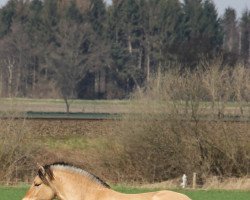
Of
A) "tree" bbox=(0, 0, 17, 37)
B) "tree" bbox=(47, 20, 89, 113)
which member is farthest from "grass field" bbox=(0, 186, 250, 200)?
"tree" bbox=(0, 0, 17, 37)

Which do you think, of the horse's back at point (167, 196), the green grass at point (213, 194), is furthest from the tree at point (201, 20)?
the horse's back at point (167, 196)

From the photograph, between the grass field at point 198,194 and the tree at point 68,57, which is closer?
the grass field at point 198,194

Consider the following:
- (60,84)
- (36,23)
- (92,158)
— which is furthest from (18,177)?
(36,23)

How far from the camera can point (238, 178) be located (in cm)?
3659

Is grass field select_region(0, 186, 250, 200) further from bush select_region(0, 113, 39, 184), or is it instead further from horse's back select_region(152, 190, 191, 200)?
horse's back select_region(152, 190, 191, 200)

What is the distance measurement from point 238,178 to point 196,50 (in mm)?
48849

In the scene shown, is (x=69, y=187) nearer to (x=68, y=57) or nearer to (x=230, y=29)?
(x=68, y=57)

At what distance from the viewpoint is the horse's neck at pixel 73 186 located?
12.5 meters

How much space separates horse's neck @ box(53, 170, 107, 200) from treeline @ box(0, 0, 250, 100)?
287ft

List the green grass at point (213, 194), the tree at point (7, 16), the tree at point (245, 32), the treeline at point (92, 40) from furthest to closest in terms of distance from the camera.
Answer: the tree at point (245, 32)
the tree at point (7, 16)
the treeline at point (92, 40)
the green grass at point (213, 194)

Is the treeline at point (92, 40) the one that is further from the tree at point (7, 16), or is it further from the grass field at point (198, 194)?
the grass field at point (198, 194)

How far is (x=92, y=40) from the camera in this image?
4242 inches

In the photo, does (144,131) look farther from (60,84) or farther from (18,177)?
(60,84)

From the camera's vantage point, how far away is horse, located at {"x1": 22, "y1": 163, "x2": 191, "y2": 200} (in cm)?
1243
